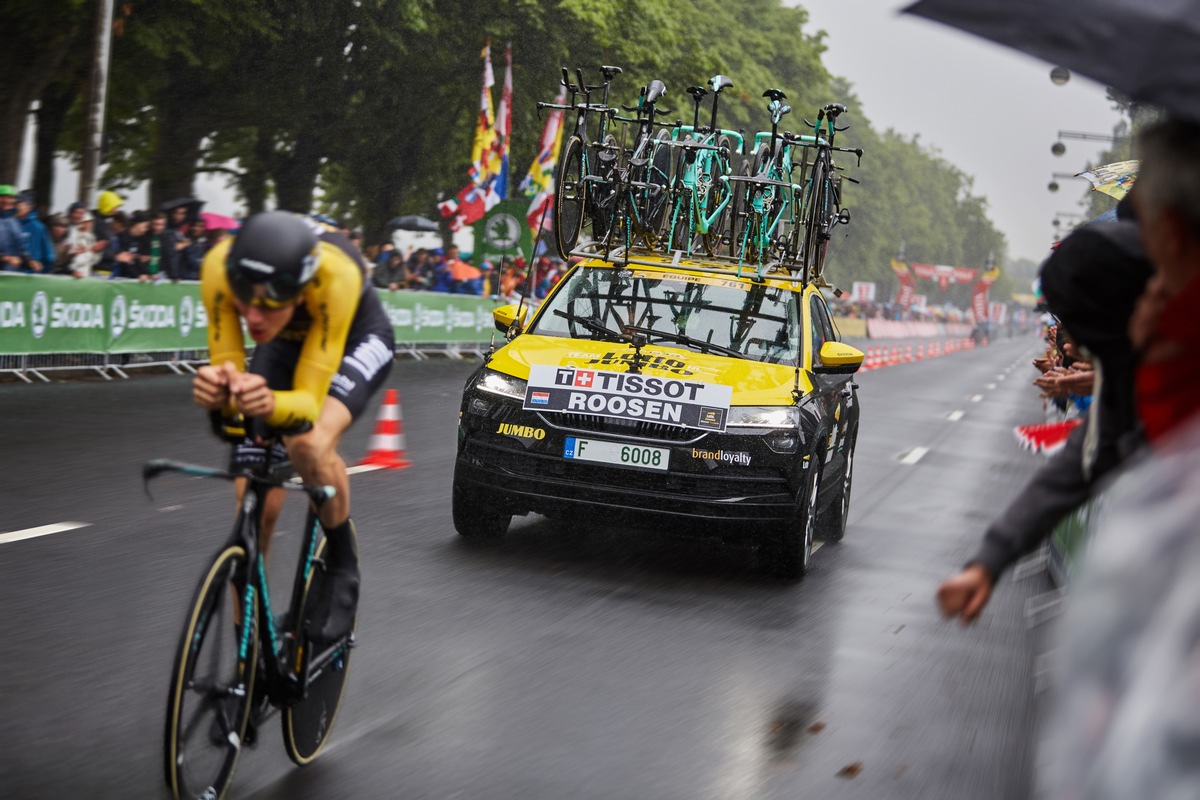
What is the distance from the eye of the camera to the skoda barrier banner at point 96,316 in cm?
1727

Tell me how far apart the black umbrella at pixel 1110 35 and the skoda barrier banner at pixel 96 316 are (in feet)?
49.8

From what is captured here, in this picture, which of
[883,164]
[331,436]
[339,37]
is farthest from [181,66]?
[883,164]

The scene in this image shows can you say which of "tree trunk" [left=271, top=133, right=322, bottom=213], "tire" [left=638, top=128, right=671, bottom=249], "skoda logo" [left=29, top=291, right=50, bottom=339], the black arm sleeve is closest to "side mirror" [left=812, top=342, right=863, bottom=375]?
"tire" [left=638, top=128, right=671, bottom=249]

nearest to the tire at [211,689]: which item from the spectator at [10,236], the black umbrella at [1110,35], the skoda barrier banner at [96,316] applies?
the black umbrella at [1110,35]

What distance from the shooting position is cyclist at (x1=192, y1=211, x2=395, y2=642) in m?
4.24

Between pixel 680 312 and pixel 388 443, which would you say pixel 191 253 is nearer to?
pixel 388 443

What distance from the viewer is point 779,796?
16.6 ft

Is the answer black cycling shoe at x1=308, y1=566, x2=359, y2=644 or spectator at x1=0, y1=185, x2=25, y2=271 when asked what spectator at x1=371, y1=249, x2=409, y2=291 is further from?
black cycling shoe at x1=308, y1=566, x2=359, y2=644

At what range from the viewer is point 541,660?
6.71 m

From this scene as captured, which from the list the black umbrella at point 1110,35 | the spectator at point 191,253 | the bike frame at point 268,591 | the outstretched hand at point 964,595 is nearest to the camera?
the black umbrella at point 1110,35

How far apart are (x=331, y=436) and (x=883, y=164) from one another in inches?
3989

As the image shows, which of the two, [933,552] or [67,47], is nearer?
[933,552]

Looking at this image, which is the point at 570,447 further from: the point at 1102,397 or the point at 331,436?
the point at 1102,397

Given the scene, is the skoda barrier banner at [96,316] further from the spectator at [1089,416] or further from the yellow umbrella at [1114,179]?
the spectator at [1089,416]
